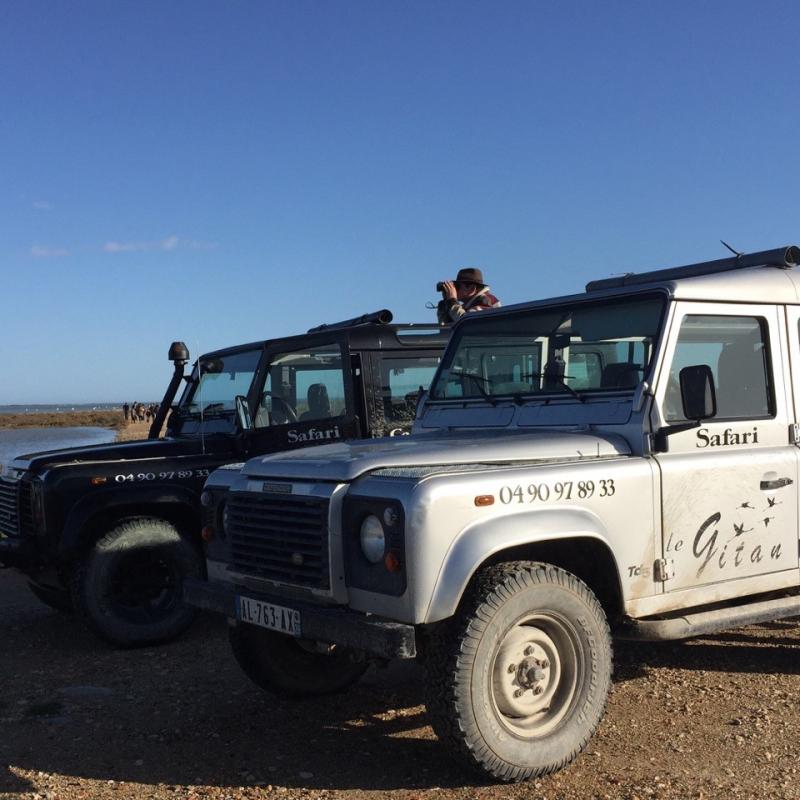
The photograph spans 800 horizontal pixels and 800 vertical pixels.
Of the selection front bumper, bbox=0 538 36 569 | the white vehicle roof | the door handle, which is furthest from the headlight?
front bumper, bbox=0 538 36 569

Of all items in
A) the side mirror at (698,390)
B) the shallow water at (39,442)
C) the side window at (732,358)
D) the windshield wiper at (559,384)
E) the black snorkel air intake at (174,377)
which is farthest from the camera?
the shallow water at (39,442)

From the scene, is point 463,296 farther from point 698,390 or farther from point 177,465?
point 698,390

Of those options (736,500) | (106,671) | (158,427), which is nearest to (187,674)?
(106,671)

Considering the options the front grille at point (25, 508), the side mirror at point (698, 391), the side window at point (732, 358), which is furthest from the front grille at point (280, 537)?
the front grille at point (25, 508)

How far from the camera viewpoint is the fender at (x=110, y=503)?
6.29 metres

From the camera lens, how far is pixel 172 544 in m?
6.53

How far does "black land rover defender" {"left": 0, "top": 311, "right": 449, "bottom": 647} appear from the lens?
6363mm

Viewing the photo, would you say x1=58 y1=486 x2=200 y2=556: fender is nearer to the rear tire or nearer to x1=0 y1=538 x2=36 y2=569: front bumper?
x1=0 y1=538 x2=36 y2=569: front bumper

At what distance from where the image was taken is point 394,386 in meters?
7.14

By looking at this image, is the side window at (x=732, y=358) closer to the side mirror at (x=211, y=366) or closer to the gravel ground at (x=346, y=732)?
the gravel ground at (x=346, y=732)

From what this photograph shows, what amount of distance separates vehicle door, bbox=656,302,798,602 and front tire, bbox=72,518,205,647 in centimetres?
352

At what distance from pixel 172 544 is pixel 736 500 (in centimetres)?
379

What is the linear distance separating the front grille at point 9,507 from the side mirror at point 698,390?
4715 mm

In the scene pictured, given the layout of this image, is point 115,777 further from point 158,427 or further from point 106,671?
point 158,427
